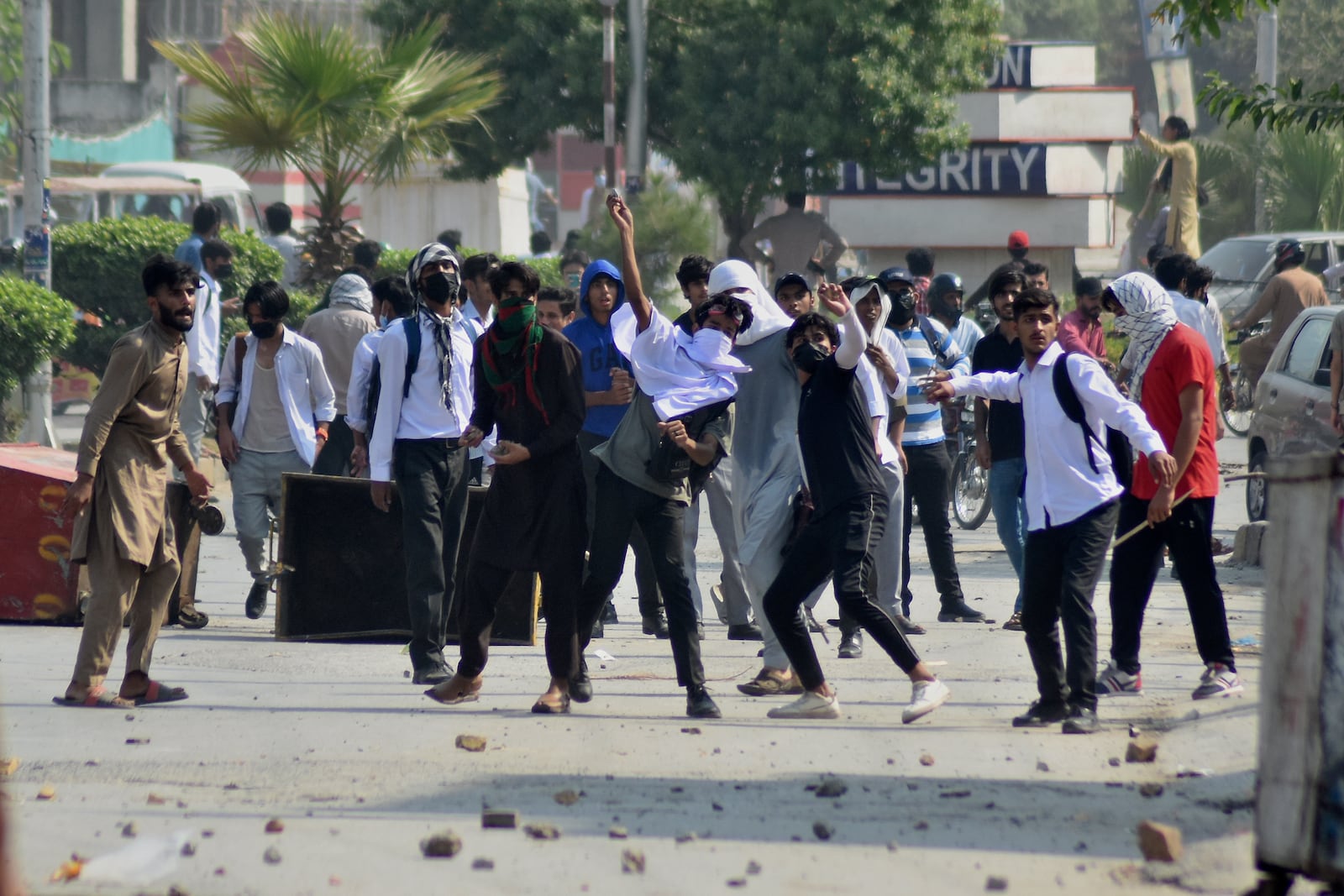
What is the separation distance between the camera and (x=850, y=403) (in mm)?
6957

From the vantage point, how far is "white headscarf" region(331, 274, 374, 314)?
10.6m

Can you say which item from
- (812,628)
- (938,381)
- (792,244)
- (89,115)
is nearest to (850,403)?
(938,381)

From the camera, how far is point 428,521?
298 inches

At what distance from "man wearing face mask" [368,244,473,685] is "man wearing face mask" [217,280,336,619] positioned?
1915mm

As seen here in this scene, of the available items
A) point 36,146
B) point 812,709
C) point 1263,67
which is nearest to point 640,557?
point 812,709

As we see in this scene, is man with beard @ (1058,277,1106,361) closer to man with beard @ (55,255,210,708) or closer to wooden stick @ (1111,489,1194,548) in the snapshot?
wooden stick @ (1111,489,1194,548)

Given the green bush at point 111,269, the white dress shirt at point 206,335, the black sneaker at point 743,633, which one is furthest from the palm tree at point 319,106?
the black sneaker at point 743,633

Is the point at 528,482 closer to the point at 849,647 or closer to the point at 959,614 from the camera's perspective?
the point at 849,647

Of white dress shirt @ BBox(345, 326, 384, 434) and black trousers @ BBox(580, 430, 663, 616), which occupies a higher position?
white dress shirt @ BBox(345, 326, 384, 434)

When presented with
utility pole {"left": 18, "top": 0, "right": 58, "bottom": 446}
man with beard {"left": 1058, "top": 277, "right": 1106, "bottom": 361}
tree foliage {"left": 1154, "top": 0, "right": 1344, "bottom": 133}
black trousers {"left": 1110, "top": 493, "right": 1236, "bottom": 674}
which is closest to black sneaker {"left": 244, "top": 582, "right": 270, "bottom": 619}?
black trousers {"left": 1110, "top": 493, "right": 1236, "bottom": 674}

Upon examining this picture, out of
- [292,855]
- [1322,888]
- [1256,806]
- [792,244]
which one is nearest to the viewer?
[1256,806]

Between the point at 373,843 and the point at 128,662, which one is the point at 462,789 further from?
the point at 128,662

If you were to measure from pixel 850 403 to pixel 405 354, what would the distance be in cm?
198

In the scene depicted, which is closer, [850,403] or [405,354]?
[850,403]
